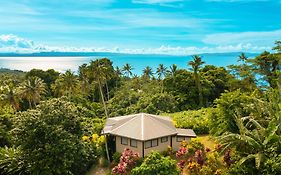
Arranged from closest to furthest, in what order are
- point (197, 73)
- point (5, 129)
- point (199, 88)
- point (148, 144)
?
1. point (148, 144)
2. point (5, 129)
3. point (199, 88)
4. point (197, 73)

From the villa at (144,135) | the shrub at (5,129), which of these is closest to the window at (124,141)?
the villa at (144,135)

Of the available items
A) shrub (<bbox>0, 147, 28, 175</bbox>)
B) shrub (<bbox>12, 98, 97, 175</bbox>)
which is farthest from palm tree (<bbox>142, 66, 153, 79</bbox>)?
shrub (<bbox>0, 147, 28, 175</bbox>)

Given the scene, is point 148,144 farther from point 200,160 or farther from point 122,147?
point 200,160

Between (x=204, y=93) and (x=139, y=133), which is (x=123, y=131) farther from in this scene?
(x=204, y=93)

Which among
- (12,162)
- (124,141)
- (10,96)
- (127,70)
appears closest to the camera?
(12,162)

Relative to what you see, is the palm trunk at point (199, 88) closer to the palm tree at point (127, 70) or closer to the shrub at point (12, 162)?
the palm tree at point (127, 70)

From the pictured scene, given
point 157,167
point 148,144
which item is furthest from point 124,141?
point 157,167

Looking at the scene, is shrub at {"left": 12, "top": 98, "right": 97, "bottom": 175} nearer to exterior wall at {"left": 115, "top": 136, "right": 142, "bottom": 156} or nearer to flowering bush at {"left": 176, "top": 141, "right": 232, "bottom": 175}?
exterior wall at {"left": 115, "top": 136, "right": 142, "bottom": 156}
